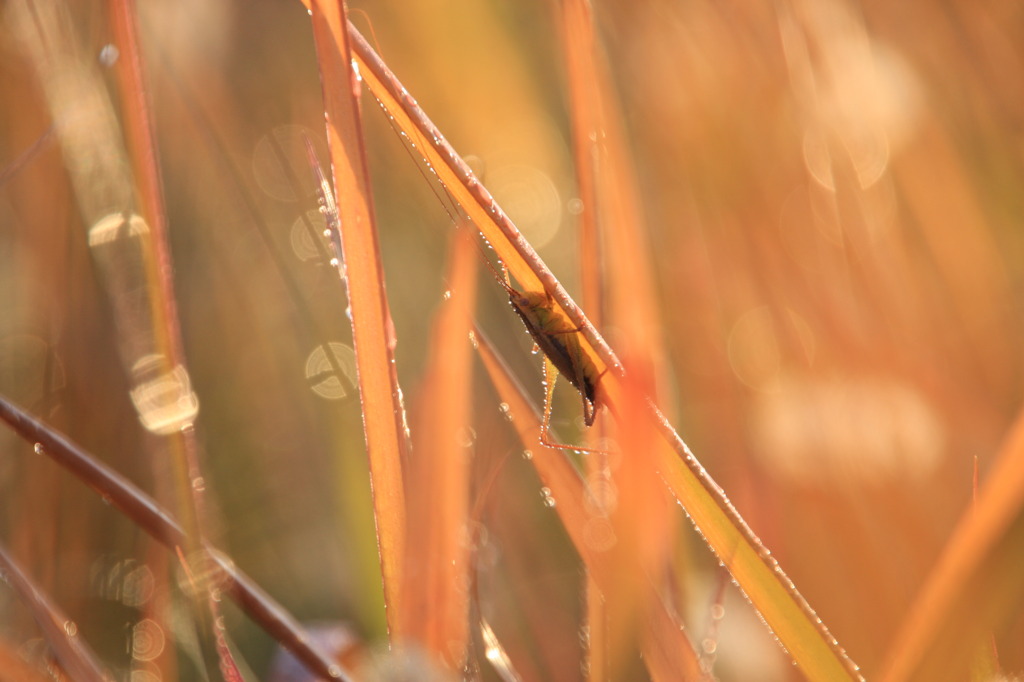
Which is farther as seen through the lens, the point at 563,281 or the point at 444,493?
the point at 563,281

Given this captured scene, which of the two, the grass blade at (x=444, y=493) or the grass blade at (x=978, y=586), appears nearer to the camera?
the grass blade at (x=978, y=586)

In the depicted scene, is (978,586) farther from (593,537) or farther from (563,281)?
(563,281)

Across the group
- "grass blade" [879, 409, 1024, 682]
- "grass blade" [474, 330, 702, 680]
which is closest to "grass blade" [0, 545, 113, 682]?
"grass blade" [474, 330, 702, 680]

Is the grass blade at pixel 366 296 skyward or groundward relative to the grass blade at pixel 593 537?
skyward

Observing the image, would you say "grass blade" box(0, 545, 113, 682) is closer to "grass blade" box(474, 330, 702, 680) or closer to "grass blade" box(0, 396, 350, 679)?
"grass blade" box(0, 396, 350, 679)

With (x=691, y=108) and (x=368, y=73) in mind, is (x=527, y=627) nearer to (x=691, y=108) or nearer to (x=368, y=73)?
(x=368, y=73)

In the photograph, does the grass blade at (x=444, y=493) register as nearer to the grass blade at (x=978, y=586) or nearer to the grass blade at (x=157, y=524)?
the grass blade at (x=157, y=524)

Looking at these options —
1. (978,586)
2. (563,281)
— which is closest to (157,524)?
(978,586)

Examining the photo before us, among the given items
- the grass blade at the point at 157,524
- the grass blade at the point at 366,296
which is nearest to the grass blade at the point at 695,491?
the grass blade at the point at 366,296

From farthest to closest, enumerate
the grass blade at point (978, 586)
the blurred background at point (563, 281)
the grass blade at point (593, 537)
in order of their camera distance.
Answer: the blurred background at point (563, 281), the grass blade at point (593, 537), the grass blade at point (978, 586)
